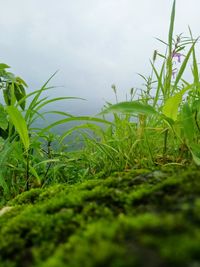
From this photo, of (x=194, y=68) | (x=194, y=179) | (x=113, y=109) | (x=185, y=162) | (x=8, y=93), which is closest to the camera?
(x=194, y=179)

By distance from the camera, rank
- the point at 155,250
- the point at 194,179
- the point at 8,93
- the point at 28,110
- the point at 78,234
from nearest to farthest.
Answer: the point at 155,250 < the point at 78,234 < the point at 194,179 < the point at 28,110 < the point at 8,93

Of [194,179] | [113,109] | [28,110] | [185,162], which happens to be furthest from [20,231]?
[28,110]

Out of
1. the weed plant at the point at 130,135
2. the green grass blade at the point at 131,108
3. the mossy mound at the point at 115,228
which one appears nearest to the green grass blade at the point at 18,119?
the weed plant at the point at 130,135

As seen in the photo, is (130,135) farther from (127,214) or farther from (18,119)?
(127,214)

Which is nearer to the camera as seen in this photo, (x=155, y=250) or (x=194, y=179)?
(x=155, y=250)

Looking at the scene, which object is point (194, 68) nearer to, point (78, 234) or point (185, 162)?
point (185, 162)

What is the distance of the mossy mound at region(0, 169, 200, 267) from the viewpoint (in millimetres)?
599

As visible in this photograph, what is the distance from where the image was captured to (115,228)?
0.71 meters

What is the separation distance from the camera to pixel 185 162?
209 cm

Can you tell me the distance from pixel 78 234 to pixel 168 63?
1.78 m

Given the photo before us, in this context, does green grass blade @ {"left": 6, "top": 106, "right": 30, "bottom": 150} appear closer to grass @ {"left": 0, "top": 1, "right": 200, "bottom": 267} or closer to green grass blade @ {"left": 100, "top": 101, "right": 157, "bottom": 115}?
grass @ {"left": 0, "top": 1, "right": 200, "bottom": 267}

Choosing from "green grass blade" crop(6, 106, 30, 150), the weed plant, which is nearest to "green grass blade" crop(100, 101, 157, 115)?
the weed plant

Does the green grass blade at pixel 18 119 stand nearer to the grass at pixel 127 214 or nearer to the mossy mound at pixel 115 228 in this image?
the grass at pixel 127 214

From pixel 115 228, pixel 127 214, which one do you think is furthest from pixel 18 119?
pixel 115 228
